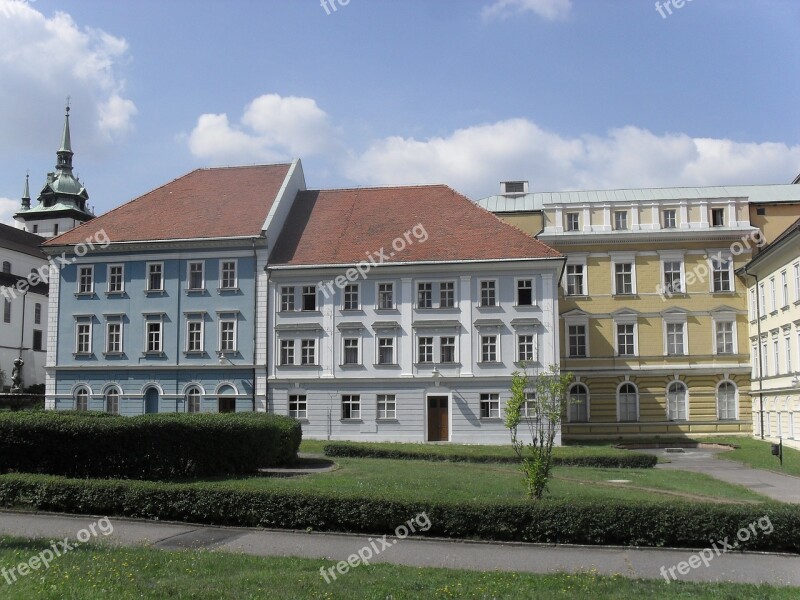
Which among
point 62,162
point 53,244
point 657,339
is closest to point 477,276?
point 657,339

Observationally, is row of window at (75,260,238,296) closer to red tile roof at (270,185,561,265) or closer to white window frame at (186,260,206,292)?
white window frame at (186,260,206,292)

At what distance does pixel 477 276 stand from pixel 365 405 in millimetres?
8753

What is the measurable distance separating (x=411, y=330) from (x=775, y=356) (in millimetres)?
18544

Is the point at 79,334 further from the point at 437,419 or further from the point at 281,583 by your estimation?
the point at 281,583

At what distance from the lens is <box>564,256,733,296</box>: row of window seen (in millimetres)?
46344

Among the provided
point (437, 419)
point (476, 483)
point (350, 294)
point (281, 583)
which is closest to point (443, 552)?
point (281, 583)

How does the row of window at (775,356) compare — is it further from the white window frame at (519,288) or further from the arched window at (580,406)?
the white window frame at (519,288)

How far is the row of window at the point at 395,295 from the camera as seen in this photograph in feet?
134

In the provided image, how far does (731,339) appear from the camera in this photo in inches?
1810

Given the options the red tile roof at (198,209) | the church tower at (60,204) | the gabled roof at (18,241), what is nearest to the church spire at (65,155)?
the church tower at (60,204)

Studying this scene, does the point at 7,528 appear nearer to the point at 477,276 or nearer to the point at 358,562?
the point at 358,562

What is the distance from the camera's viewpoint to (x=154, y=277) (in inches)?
1721

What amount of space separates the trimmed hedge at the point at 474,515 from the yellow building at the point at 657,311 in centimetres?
3198

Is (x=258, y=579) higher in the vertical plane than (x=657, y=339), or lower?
lower
